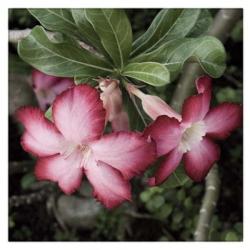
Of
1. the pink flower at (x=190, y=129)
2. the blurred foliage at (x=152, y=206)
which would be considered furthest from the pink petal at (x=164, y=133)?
the blurred foliage at (x=152, y=206)

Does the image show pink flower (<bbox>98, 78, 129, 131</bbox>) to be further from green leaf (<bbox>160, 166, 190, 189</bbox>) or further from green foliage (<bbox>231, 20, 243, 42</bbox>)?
green foliage (<bbox>231, 20, 243, 42</bbox>)

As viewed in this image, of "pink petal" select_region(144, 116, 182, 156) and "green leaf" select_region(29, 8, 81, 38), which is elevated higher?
"green leaf" select_region(29, 8, 81, 38)

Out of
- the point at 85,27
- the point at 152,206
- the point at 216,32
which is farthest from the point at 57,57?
the point at 152,206

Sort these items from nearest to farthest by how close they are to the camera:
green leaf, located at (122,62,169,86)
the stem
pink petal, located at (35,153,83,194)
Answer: green leaf, located at (122,62,169,86) < pink petal, located at (35,153,83,194) < the stem

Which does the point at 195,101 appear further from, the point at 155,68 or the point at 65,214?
the point at 65,214

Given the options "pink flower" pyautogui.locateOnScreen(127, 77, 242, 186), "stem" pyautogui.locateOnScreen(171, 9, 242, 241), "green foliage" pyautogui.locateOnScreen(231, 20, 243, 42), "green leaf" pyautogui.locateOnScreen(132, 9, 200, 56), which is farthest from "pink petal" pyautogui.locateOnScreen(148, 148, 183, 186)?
"green foliage" pyautogui.locateOnScreen(231, 20, 243, 42)

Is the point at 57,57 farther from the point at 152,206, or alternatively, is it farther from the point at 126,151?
the point at 152,206

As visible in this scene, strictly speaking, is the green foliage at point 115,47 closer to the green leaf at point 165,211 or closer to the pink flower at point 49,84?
the pink flower at point 49,84
